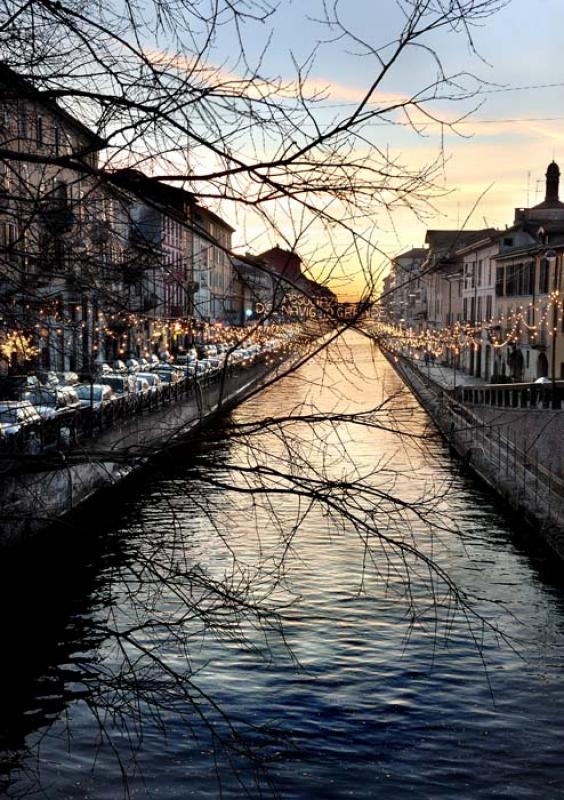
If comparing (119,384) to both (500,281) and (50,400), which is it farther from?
(500,281)

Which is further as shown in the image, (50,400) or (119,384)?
(119,384)

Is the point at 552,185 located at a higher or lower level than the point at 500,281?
higher

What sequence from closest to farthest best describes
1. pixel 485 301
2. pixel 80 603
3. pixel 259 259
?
pixel 259 259
pixel 80 603
pixel 485 301

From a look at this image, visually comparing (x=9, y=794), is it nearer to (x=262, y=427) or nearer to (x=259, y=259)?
(x=262, y=427)

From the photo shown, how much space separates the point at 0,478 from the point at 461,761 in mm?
7846

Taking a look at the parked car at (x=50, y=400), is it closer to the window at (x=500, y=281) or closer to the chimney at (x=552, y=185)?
the window at (x=500, y=281)

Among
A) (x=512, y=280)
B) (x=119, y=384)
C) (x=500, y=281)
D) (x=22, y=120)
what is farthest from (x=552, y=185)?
(x=22, y=120)

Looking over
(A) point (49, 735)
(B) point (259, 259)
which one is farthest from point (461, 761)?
(B) point (259, 259)

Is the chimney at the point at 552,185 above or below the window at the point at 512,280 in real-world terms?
above

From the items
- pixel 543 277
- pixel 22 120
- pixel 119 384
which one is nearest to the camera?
pixel 22 120

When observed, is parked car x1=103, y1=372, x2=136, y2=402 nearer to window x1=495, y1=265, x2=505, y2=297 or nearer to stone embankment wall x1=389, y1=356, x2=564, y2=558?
stone embankment wall x1=389, y1=356, x2=564, y2=558

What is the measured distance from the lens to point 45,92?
4.98 metres

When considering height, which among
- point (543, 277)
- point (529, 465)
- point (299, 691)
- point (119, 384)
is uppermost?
point (543, 277)

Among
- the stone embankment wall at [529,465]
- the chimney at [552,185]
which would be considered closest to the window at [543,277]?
the stone embankment wall at [529,465]
